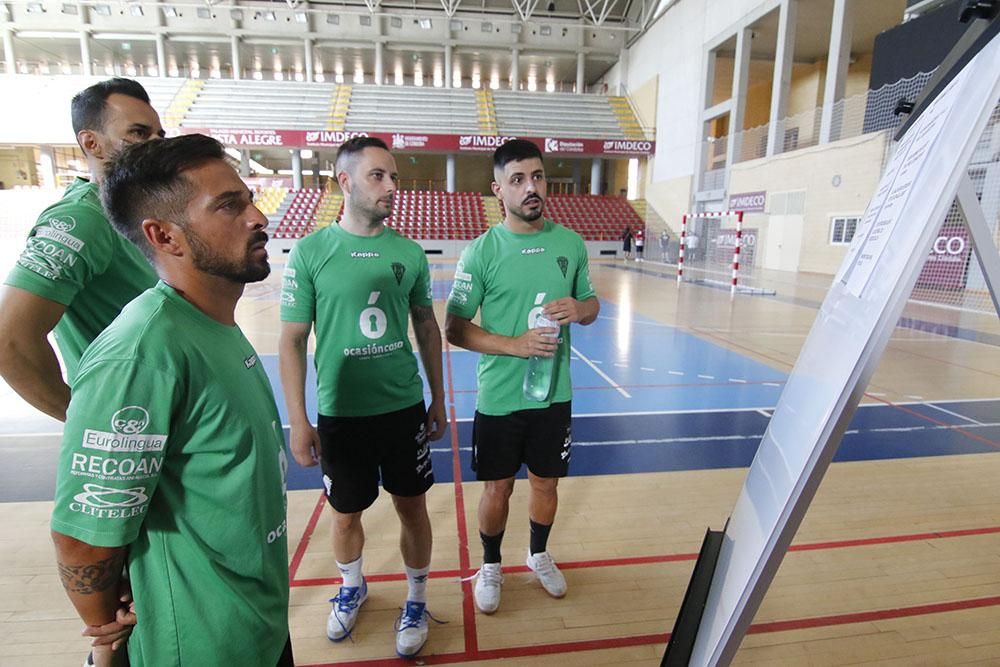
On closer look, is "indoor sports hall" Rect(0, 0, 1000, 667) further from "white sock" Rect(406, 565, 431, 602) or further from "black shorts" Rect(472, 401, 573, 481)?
"black shorts" Rect(472, 401, 573, 481)

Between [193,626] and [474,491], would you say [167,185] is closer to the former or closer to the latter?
[193,626]

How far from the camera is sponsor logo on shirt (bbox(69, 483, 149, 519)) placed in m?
1.00

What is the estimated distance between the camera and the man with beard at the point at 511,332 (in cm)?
244

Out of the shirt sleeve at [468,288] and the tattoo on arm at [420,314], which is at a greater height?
the shirt sleeve at [468,288]

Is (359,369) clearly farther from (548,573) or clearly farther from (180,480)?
(548,573)

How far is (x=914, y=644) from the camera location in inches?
88.9

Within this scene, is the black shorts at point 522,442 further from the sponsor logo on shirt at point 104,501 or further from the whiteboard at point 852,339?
the sponsor logo on shirt at point 104,501

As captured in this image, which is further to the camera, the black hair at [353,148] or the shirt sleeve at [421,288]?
the shirt sleeve at [421,288]

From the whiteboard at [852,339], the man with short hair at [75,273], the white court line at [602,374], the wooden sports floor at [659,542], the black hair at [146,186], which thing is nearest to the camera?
the whiteboard at [852,339]

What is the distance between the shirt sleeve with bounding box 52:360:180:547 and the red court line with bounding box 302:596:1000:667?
1.48 m

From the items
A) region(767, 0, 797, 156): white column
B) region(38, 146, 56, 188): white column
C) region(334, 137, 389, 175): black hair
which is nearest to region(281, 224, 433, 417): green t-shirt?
region(334, 137, 389, 175): black hair

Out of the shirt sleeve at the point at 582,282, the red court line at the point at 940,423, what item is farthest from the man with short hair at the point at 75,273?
the red court line at the point at 940,423

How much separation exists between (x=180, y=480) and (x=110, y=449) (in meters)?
0.18

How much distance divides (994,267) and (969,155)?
831 millimetres
